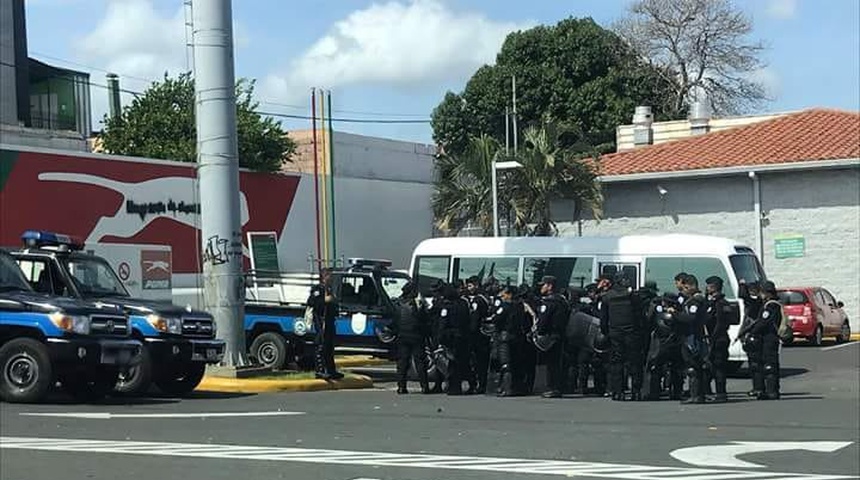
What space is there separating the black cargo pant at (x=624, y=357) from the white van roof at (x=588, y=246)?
5277 mm

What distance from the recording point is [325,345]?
704 inches

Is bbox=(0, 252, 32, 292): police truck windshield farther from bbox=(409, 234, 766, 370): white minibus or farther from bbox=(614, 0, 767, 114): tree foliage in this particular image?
bbox=(614, 0, 767, 114): tree foliage

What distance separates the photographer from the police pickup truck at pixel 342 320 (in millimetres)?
19469

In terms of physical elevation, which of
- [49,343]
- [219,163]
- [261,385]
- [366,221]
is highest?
[219,163]

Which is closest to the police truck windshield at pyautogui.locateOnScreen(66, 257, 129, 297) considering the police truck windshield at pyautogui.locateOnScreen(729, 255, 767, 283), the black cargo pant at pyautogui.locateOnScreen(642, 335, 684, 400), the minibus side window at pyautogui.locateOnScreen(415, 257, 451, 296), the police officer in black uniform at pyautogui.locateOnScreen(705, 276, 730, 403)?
the minibus side window at pyautogui.locateOnScreen(415, 257, 451, 296)

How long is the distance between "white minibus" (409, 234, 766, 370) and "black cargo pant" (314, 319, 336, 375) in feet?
12.3

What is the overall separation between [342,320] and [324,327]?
174 cm

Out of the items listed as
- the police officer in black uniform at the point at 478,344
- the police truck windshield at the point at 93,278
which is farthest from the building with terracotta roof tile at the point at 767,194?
the police truck windshield at the point at 93,278

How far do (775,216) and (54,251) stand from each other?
72.7 ft

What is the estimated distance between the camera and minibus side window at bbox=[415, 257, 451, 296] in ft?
72.6

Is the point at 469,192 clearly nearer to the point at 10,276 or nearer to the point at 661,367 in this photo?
the point at 661,367

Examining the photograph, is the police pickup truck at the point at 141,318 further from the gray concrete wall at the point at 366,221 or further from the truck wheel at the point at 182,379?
the gray concrete wall at the point at 366,221

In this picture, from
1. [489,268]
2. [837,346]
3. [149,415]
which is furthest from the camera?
[837,346]

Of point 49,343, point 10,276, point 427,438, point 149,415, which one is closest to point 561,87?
point 10,276
